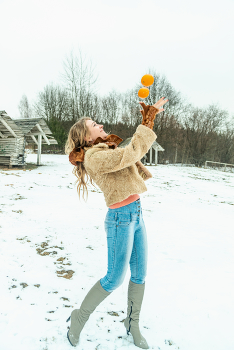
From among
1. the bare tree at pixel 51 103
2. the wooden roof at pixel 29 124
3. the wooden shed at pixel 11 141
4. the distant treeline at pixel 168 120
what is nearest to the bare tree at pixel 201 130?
→ the distant treeline at pixel 168 120

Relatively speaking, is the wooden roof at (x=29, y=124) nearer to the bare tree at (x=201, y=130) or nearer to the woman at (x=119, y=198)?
the woman at (x=119, y=198)

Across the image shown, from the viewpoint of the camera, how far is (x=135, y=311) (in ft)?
6.99

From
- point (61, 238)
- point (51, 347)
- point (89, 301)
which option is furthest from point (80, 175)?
point (61, 238)

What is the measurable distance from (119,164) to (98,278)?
7.33 feet

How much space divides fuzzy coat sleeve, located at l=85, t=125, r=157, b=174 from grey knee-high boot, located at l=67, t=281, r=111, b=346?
1.01 meters

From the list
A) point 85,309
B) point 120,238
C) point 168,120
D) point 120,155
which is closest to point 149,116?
point 120,155

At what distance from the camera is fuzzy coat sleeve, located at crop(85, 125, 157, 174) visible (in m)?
1.76

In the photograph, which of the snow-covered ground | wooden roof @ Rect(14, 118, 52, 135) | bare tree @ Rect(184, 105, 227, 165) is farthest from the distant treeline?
the snow-covered ground

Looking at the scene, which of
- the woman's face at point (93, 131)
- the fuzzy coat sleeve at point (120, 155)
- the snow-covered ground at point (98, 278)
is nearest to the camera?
the fuzzy coat sleeve at point (120, 155)

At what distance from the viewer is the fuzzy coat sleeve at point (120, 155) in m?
1.76

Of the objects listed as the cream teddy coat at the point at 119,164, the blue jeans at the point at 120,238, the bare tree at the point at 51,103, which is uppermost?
the bare tree at the point at 51,103

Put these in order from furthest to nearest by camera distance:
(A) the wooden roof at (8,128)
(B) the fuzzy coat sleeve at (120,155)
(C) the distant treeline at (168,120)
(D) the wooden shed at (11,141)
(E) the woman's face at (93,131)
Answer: (C) the distant treeline at (168,120) < (D) the wooden shed at (11,141) < (A) the wooden roof at (8,128) < (E) the woman's face at (93,131) < (B) the fuzzy coat sleeve at (120,155)

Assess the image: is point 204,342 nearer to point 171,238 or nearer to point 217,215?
point 171,238

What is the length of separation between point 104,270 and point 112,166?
2.36 meters
